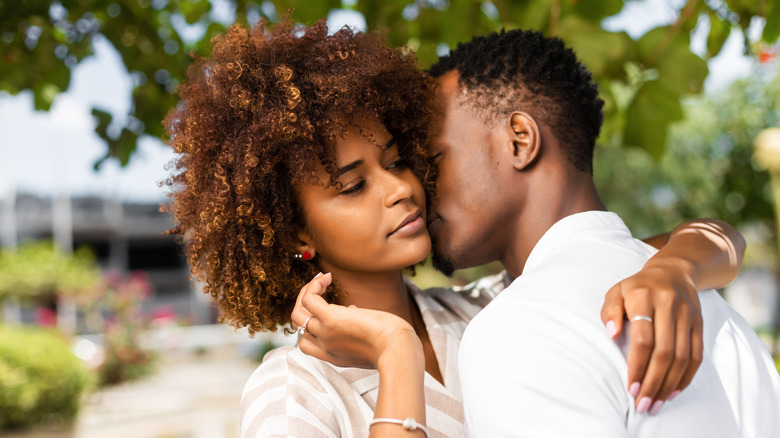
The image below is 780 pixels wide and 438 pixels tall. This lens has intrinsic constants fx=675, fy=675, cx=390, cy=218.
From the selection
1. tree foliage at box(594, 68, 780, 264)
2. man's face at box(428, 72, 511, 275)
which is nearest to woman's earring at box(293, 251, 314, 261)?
man's face at box(428, 72, 511, 275)

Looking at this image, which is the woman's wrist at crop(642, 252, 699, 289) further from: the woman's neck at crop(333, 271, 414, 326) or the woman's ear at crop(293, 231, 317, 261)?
the woman's ear at crop(293, 231, 317, 261)

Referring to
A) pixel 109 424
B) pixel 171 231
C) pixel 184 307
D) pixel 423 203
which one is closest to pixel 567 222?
pixel 423 203

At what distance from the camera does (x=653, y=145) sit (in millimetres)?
2664

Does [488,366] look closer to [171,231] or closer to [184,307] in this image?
[171,231]

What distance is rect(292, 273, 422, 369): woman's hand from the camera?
1441 mm

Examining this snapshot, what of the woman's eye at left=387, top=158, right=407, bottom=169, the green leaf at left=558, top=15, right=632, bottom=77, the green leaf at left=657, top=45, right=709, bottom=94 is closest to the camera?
the woman's eye at left=387, top=158, right=407, bottom=169

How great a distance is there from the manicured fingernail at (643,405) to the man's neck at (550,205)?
69cm

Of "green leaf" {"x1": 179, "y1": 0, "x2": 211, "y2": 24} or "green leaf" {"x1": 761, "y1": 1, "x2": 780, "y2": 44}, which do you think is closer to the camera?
"green leaf" {"x1": 761, "y1": 1, "x2": 780, "y2": 44}

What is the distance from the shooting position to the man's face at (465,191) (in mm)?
1825

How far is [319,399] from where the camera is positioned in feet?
5.38

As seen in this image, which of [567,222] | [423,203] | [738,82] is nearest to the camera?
[567,222]

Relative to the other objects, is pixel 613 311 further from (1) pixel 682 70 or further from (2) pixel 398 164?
(1) pixel 682 70

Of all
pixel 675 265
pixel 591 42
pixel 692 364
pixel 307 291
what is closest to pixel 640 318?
pixel 692 364

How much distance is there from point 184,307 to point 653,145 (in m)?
27.9
